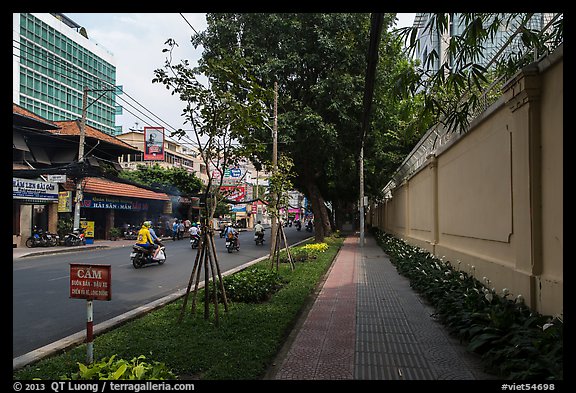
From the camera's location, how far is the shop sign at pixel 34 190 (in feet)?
62.6

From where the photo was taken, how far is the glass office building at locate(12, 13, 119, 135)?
11977 millimetres

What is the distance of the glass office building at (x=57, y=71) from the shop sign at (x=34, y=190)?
150 inches

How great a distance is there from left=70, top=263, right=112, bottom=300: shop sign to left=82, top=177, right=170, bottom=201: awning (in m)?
22.2

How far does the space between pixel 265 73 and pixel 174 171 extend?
21.4 metres

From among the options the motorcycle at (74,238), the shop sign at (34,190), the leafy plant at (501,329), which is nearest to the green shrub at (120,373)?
the leafy plant at (501,329)

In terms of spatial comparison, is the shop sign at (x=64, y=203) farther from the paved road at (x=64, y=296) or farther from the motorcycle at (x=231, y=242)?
the motorcycle at (x=231, y=242)

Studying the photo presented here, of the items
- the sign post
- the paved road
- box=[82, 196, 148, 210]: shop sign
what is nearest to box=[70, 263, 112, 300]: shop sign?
the sign post

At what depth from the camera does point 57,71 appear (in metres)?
16.8

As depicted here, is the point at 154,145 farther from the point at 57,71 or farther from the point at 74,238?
the point at 57,71

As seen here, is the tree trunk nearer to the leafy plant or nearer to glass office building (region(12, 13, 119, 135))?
glass office building (region(12, 13, 119, 135))

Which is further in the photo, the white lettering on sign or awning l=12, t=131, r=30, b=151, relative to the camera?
awning l=12, t=131, r=30, b=151
